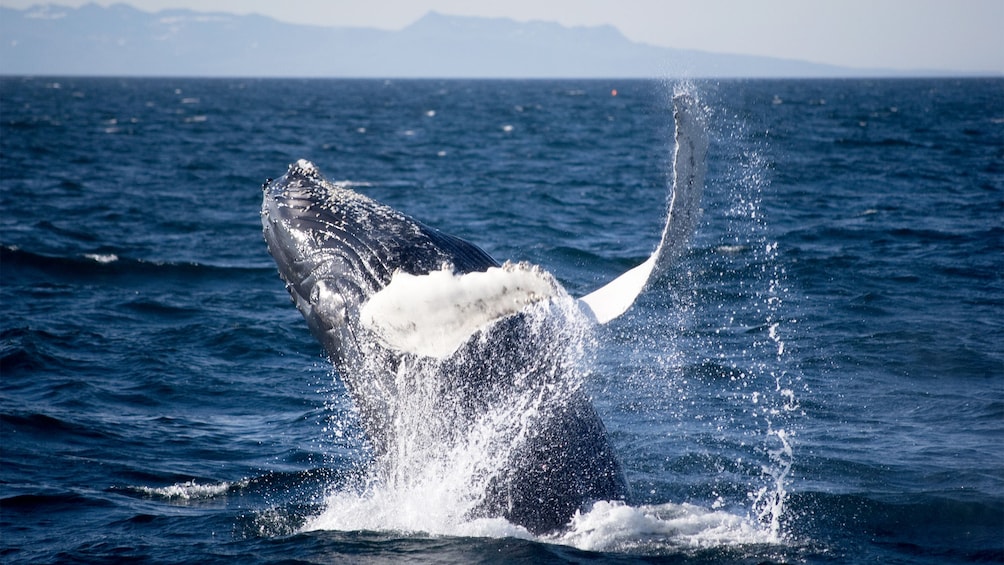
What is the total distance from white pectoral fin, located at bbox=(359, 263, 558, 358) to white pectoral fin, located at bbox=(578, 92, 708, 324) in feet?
1.52

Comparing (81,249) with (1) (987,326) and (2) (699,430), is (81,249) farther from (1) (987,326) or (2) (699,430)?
(1) (987,326)

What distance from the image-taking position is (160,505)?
9.00 meters

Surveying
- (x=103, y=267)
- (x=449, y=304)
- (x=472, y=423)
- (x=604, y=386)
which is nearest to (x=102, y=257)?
(x=103, y=267)

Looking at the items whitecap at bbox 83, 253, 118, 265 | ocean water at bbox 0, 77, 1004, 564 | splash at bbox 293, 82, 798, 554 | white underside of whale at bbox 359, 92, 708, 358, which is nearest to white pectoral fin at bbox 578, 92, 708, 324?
white underside of whale at bbox 359, 92, 708, 358

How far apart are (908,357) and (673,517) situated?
238 inches

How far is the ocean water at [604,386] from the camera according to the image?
7895 mm

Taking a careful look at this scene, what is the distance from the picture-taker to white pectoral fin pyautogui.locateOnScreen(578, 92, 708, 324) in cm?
614

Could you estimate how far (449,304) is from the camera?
6.03 m

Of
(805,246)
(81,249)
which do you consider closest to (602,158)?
(805,246)

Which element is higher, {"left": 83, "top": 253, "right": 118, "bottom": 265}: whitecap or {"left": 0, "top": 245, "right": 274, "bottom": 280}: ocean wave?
{"left": 83, "top": 253, "right": 118, "bottom": 265}: whitecap

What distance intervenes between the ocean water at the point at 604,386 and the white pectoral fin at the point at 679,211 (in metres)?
0.38

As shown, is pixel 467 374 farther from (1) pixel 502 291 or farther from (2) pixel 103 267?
(2) pixel 103 267

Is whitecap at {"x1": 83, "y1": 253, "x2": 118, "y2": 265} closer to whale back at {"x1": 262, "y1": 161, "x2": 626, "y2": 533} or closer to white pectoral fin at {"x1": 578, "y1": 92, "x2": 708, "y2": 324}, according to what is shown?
whale back at {"x1": 262, "y1": 161, "x2": 626, "y2": 533}

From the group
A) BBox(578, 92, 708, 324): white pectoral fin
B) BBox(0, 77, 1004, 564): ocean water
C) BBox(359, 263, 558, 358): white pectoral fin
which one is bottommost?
BBox(0, 77, 1004, 564): ocean water
